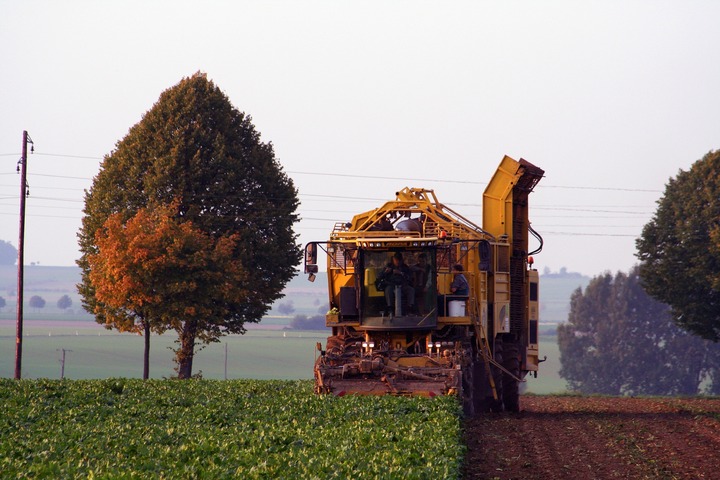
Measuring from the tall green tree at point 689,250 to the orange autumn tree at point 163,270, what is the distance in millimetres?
23630

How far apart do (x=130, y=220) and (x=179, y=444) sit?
29.9 metres

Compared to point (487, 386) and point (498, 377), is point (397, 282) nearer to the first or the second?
point (487, 386)

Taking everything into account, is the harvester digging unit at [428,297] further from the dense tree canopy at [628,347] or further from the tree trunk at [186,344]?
the dense tree canopy at [628,347]

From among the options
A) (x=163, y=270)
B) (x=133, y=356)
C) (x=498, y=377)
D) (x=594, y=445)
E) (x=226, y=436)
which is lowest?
(x=133, y=356)

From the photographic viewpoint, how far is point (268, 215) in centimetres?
4988

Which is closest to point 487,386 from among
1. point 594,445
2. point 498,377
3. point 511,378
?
point 498,377

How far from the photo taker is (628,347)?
111 m

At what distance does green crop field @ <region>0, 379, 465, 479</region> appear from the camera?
49.8ft

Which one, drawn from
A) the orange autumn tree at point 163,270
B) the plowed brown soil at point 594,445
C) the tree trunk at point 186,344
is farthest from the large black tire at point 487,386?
the tree trunk at point 186,344

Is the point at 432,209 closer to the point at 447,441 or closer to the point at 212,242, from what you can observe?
the point at 447,441

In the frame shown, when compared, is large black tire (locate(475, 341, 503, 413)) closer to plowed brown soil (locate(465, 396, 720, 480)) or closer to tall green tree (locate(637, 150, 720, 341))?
plowed brown soil (locate(465, 396, 720, 480))

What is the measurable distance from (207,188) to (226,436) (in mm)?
30684

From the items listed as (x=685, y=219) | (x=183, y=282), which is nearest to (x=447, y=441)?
(x=183, y=282)

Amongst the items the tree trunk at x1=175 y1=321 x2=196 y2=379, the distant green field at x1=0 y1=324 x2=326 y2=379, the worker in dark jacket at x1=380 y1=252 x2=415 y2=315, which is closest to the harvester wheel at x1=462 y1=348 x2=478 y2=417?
the worker in dark jacket at x1=380 y1=252 x2=415 y2=315
